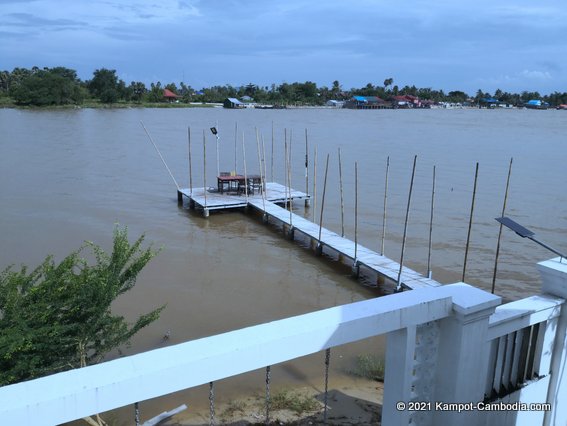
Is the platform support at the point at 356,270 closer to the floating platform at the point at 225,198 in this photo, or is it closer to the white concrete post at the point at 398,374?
the floating platform at the point at 225,198

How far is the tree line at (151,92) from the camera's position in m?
62.8

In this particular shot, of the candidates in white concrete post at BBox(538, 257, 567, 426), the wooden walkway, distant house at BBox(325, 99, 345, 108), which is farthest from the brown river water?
distant house at BBox(325, 99, 345, 108)

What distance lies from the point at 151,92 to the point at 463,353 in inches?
3243

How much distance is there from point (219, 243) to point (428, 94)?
11440cm

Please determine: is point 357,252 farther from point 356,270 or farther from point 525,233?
point 525,233

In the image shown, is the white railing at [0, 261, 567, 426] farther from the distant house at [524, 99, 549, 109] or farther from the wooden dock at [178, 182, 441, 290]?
the distant house at [524, 99, 549, 109]

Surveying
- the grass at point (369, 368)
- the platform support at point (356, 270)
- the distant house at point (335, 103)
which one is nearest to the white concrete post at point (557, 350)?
the grass at point (369, 368)

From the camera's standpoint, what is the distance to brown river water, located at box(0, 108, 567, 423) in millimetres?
8930

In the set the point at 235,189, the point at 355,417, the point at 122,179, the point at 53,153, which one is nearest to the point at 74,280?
the point at 355,417

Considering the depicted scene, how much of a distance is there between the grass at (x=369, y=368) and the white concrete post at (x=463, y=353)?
13.0 ft

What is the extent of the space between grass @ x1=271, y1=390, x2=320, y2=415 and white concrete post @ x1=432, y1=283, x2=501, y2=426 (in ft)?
9.20

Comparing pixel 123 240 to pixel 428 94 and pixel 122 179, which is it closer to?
pixel 122 179

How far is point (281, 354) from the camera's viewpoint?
1.94 metres

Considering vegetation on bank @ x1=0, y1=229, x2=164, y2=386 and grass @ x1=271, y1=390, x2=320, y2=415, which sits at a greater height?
vegetation on bank @ x1=0, y1=229, x2=164, y2=386
